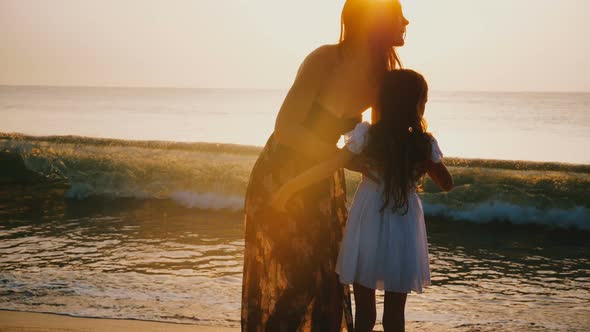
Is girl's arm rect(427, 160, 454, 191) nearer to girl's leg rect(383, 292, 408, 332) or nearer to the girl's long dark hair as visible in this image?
the girl's long dark hair

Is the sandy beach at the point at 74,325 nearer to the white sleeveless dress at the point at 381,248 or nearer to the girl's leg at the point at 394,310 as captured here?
the girl's leg at the point at 394,310

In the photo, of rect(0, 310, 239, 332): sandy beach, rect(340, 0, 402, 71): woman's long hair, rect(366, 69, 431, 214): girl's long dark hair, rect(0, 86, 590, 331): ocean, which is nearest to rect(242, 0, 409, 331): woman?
rect(340, 0, 402, 71): woman's long hair

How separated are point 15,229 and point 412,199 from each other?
7.65 metres

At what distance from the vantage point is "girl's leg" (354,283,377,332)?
312 cm

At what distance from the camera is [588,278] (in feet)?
22.9

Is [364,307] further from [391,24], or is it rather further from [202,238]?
[202,238]

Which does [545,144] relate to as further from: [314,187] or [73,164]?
[314,187]

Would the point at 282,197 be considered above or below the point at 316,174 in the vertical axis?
below

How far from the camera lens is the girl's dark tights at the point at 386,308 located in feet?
10.2

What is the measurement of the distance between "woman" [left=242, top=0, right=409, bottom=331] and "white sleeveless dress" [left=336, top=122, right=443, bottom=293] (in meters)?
0.16

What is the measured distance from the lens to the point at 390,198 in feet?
9.84

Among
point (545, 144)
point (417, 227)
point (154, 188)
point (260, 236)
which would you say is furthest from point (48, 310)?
point (545, 144)

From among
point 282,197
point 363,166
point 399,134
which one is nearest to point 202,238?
point 282,197

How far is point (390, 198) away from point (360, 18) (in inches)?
32.7
